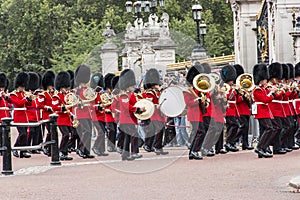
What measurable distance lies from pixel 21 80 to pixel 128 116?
2871 millimetres

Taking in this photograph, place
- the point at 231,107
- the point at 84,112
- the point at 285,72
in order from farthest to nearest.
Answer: the point at 285,72
the point at 231,107
the point at 84,112

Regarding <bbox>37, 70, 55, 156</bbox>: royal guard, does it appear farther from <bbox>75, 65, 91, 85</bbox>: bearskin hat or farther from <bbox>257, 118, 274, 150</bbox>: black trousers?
<bbox>257, 118, 274, 150</bbox>: black trousers

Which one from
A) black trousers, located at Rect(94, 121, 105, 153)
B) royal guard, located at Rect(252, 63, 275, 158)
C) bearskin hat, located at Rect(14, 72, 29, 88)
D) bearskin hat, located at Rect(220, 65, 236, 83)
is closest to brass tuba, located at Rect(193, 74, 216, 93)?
royal guard, located at Rect(252, 63, 275, 158)

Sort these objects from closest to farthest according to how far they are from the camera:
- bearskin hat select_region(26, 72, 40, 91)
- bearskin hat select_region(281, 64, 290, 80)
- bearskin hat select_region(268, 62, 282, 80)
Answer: bearskin hat select_region(268, 62, 282, 80) < bearskin hat select_region(281, 64, 290, 80) < bearskin hat select_region(26, 72, 40, 91)

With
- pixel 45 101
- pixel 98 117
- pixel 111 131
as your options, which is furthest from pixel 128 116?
pixel 45 101

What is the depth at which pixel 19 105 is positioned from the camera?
18109 millimetres

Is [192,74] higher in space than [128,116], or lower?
higher

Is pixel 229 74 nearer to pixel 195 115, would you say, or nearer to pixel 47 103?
pixel 195 115

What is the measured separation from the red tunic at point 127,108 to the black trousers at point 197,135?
92 centimetres

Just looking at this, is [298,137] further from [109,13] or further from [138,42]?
[109,13]

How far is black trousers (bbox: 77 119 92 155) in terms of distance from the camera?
17609mm

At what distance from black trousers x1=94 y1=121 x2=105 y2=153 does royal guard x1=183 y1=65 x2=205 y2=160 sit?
1.88 m

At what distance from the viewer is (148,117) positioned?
16.6 m

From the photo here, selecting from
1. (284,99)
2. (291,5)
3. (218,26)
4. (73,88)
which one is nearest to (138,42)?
(291,5)
